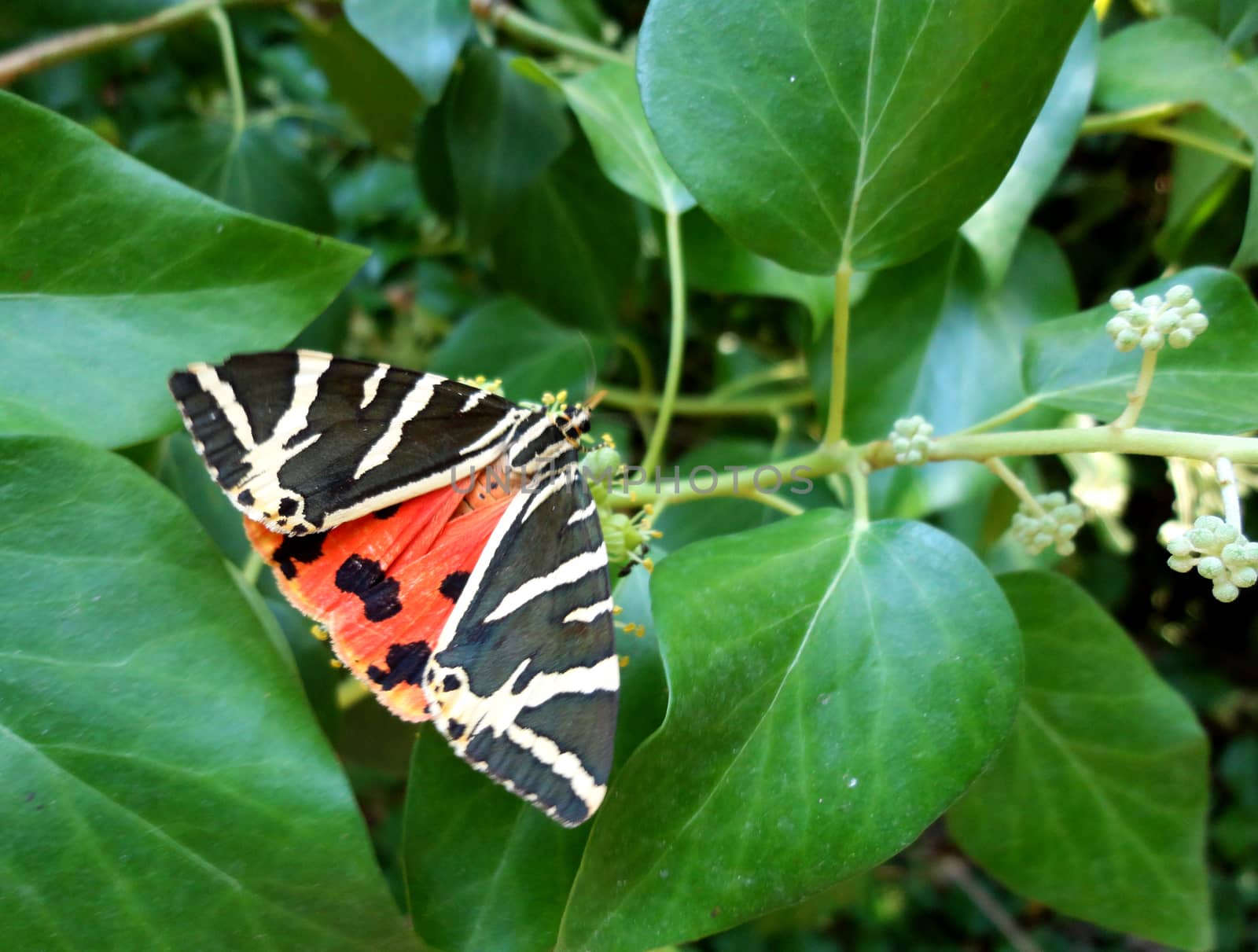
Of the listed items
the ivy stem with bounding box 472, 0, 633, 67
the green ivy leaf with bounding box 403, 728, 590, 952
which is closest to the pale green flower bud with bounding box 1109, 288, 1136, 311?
the green ivy leaf with bounding box 403, 728, 590, 952

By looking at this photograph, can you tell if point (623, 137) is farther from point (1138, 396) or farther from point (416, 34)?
point (1138, 396)

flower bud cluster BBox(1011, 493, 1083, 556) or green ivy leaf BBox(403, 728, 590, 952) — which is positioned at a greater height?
flower bud cluster BBox(1011, 493, 1083, 556)

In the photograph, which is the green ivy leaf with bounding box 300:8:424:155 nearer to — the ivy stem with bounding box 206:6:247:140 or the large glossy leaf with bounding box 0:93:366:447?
the ivy stem with bounding box 206:6:247:140

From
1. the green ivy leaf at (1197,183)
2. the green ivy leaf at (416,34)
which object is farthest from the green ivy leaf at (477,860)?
the green ivy leaf at (1197,183)

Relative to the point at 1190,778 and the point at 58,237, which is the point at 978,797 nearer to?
the point at 1190,778

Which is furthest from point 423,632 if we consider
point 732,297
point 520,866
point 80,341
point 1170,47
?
point 732,297

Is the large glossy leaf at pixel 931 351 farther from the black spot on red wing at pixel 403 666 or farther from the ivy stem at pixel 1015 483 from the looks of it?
the black spot on red wing at pixel 403 666
